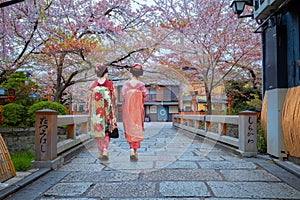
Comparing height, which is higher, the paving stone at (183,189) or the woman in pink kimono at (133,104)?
the woman in pink kimono at (133,104)

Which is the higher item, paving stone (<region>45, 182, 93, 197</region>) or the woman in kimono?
the woman in kimono

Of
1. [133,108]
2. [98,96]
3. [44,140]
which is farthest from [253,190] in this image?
[44,140]

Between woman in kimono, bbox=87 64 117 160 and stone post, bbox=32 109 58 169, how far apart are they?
2.74ft

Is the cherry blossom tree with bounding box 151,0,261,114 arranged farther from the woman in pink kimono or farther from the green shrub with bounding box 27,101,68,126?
the woman in pink kimono

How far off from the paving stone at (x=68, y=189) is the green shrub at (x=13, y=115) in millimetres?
5830

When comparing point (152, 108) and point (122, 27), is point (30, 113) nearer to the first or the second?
point (122, 27)

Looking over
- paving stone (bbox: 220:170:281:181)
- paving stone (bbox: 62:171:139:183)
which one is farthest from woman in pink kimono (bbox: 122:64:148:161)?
paving stone (bbox: 220:170:281:181)

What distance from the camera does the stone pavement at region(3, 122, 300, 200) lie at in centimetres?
309

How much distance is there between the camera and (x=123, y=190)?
3.25 meters

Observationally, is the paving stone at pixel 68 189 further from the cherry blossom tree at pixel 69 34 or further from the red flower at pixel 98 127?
the cherry blossom tree at pixel 69 34

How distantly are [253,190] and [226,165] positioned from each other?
1455mm

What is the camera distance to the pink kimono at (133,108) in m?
3.96

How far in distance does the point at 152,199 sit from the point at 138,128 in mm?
1366

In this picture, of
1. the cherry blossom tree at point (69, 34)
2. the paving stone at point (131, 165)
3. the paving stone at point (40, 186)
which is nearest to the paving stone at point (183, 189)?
the paving stone at point (131, 165)
